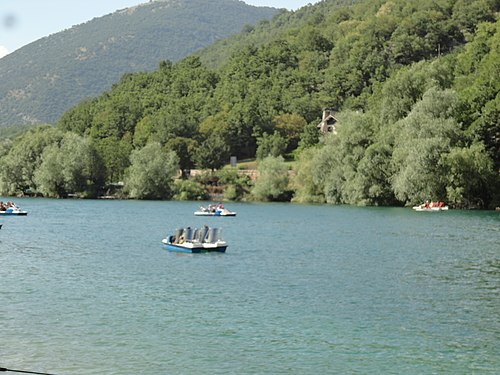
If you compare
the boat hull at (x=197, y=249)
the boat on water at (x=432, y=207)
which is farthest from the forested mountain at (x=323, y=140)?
the boat hull at (x=197, y=249)

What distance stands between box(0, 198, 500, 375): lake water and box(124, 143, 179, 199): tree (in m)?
67.6

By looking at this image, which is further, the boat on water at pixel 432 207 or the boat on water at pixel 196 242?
the boat on water at pixel 432 207

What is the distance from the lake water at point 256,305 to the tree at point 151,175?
67.6 meters

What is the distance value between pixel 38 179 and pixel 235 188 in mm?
32730

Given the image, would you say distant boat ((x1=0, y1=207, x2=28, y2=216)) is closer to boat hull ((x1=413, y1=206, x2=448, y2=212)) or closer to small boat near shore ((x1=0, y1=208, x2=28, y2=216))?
small boat near shore ((x1=0, y1=208, x2=28, y2=216))

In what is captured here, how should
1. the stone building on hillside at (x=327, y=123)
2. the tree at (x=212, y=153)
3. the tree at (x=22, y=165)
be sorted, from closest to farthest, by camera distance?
the tree at (x=22, y=165) → the tree at (x=212, y=153) → the stone building on hillside at (x=327, y=123)

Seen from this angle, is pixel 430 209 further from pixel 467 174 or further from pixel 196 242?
pixel 196 242

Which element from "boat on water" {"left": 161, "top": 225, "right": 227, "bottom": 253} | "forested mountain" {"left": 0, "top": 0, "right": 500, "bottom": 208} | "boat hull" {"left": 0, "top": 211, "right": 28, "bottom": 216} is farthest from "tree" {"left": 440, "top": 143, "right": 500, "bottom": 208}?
Answer: "boat hull" {"left": 0, "top": 211, "right": 28, "bottom": 216}

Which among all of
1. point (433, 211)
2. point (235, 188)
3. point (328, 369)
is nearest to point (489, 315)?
point (328, 369)

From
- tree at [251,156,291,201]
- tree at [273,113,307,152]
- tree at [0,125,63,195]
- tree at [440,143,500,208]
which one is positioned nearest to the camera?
tree at [440,143,500,208]

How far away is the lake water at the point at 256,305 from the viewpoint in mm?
21703

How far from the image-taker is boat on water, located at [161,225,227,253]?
4641 cm

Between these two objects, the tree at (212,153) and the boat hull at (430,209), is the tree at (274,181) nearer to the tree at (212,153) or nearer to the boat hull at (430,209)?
the tree at (212,153)

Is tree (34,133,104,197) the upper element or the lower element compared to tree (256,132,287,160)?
lower
